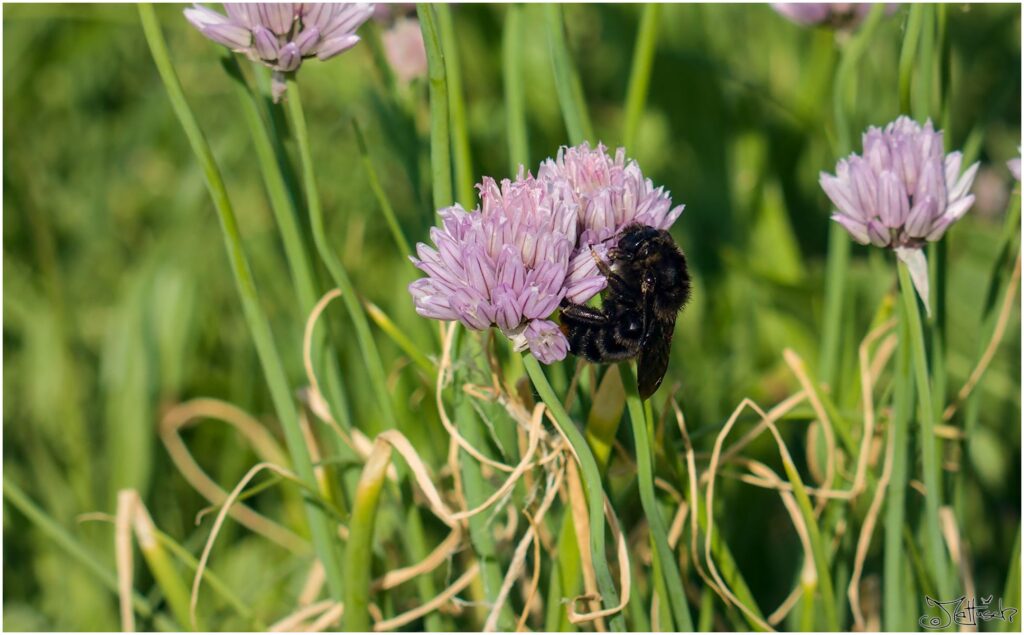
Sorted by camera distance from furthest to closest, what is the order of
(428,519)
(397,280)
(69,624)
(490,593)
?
(397,280) → (69,624) → (428,519) → (490,593)

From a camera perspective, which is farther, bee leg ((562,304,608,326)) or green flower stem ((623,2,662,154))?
green flower stem ((623,2,662,154))

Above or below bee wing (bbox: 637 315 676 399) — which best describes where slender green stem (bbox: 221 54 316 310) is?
above

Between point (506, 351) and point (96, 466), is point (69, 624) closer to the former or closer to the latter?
Answer: point (96, 466)

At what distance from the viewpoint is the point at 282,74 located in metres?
0.84

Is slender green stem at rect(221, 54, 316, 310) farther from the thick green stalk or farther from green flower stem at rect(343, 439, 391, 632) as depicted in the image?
green flower stem at rect(343, 439, 391, 632)

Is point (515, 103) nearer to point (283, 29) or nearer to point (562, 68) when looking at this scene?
point (562, 68)

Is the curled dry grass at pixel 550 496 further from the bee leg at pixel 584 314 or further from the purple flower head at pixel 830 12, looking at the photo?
the purple flower head at pixel 830 12

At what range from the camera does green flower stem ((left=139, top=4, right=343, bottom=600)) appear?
0.84 meters

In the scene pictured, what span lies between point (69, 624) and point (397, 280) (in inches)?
26.0

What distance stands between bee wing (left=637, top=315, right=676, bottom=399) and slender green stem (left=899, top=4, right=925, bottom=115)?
33cm

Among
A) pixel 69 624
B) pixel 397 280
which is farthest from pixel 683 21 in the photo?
pixel 69 624

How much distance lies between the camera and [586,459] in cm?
72

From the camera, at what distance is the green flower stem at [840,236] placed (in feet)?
3.24

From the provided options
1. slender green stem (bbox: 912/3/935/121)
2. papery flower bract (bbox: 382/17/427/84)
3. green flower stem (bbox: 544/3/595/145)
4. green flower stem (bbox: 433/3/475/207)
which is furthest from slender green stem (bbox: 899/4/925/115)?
papery flower bract (bbox: 382/17/427/84)
